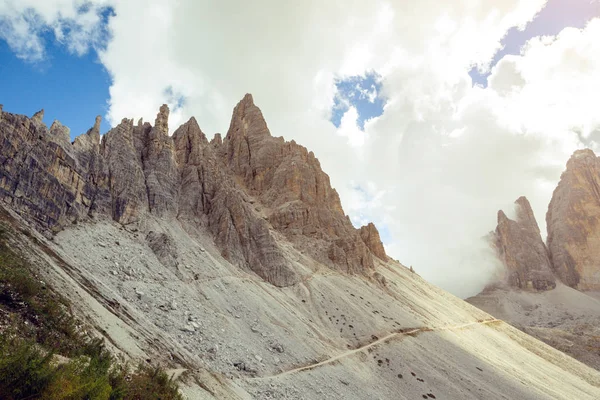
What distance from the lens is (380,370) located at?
48.3 metres

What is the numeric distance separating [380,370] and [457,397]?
10099mm

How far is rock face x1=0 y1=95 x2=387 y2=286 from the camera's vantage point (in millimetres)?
46312

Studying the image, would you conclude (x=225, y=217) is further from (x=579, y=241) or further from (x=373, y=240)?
(x=579, y=241)

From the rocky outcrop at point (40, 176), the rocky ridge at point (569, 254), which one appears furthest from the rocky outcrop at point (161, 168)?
the rocky ridge at point (569, 254)

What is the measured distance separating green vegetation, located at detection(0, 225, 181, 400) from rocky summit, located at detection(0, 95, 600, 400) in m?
0.23

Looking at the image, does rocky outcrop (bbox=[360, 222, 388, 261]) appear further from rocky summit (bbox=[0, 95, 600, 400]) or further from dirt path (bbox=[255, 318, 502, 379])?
dirt path (bbox=[255, 318, 502, 379])

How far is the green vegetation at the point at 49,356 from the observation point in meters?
12.3

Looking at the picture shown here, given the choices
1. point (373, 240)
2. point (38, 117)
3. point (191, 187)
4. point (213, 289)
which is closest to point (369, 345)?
point (213, 289)

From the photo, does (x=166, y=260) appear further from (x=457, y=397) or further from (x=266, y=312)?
(x=457, y=397)

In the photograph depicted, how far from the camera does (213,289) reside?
50.8 meters

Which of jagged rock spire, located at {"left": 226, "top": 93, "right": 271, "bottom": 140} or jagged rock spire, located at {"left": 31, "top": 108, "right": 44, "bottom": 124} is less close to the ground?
jagged rock spire, located at {"left": 226, "top": 93, "right": 271, "bottom": 140}

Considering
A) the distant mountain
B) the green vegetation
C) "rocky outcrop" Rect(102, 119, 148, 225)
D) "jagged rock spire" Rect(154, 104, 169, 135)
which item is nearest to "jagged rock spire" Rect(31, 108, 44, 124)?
"rocky outcrop" Rect(102, 119, 148, 225)

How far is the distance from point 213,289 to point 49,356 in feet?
126

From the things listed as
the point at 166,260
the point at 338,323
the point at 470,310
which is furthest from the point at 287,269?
the point at 470,310
